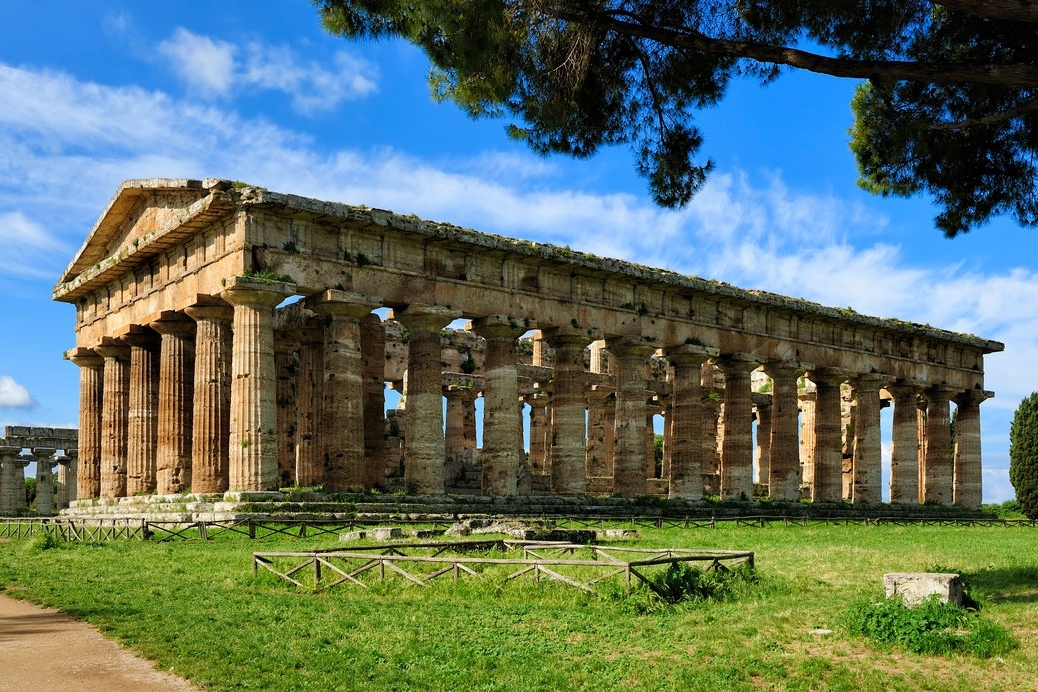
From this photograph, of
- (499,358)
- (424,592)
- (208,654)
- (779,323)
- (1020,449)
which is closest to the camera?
(208,654)

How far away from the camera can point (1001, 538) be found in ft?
89.9

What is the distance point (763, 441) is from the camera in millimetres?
49938

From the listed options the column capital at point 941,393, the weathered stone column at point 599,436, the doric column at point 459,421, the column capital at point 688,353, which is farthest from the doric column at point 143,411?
the column capital at point 941,393

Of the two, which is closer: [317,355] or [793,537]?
[793,537]

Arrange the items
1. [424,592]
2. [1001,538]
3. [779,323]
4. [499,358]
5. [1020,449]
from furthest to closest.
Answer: [1020,449]
[779,323]
[499,358]
[1001,538]
[424,592]

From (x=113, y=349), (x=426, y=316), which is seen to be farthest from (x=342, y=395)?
(x=113, y=349)

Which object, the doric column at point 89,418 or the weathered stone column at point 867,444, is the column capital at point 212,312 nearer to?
the doric column at point 89,418

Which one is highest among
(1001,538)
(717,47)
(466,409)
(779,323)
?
(717,47)

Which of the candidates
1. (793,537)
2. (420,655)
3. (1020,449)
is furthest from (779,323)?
(420,655)

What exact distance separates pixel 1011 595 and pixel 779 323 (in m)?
23.1

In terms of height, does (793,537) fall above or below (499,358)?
below

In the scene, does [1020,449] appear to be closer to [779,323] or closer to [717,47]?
[779,323]

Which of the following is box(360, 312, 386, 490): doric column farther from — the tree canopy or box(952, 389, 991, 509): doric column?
box(952, 389, 991, 509): doric column

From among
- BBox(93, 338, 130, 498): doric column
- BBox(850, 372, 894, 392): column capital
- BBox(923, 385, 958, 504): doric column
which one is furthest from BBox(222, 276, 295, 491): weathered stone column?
BBox(923, 385, 958, 504): doric column
